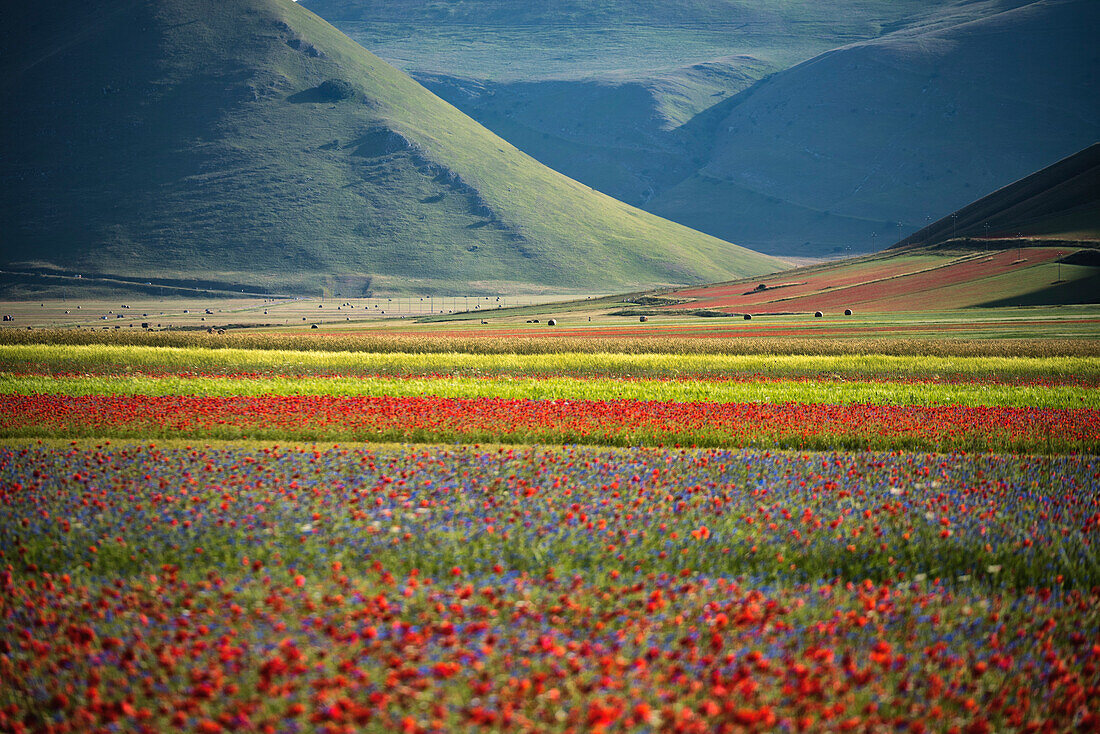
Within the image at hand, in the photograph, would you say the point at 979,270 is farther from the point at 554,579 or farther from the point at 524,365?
the point at 554,579

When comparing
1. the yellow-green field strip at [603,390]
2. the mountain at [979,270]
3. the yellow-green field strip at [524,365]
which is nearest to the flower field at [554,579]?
the yellow-green field strip at [603,390]

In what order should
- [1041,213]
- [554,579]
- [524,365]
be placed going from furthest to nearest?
[1041,213] < [524,365] < [554,579]

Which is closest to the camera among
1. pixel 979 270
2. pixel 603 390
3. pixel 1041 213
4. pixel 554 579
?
pixel 554 579

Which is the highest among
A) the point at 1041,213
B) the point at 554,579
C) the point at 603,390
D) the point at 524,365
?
the point at 1041,213

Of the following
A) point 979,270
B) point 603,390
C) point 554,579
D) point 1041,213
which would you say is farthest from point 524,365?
point 1041,213

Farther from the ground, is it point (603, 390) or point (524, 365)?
point (524, 365)

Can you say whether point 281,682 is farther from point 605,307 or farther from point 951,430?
point 605,307

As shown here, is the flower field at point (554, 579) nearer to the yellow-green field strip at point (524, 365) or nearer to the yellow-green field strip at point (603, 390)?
the yellow-green field strip at point (603, 390)
